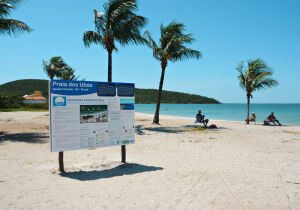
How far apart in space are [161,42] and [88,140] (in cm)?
1175

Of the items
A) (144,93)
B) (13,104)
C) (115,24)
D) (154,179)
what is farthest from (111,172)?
(144,93)

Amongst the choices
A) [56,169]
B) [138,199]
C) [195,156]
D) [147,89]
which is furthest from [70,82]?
[147,89]

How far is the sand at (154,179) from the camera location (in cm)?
357

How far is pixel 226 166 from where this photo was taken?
5.60m

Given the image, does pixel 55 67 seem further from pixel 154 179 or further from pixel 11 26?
pixel 154 179

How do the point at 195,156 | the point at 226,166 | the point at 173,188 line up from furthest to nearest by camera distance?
the point at 195,156, the point at 226,166, the point at 173,188

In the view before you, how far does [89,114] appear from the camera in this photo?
5281 millimetres

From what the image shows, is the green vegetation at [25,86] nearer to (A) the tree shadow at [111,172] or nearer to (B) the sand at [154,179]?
(B) the sand at [154,179]

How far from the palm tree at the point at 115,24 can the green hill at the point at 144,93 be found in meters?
91.0

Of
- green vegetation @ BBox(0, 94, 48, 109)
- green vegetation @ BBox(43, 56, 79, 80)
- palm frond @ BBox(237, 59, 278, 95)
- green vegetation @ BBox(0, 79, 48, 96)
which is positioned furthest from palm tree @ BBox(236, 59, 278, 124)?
green vegetation @ BBox(0, 79, 48, 96)

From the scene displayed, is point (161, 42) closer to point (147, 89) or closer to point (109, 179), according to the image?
point (109, 179)

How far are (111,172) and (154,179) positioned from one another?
1.11 m

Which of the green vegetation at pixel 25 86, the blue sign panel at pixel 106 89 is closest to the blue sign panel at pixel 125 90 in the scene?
the blue sign panel at pixel 106 89

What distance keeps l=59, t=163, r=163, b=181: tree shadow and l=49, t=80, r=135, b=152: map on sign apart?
0.56 m
